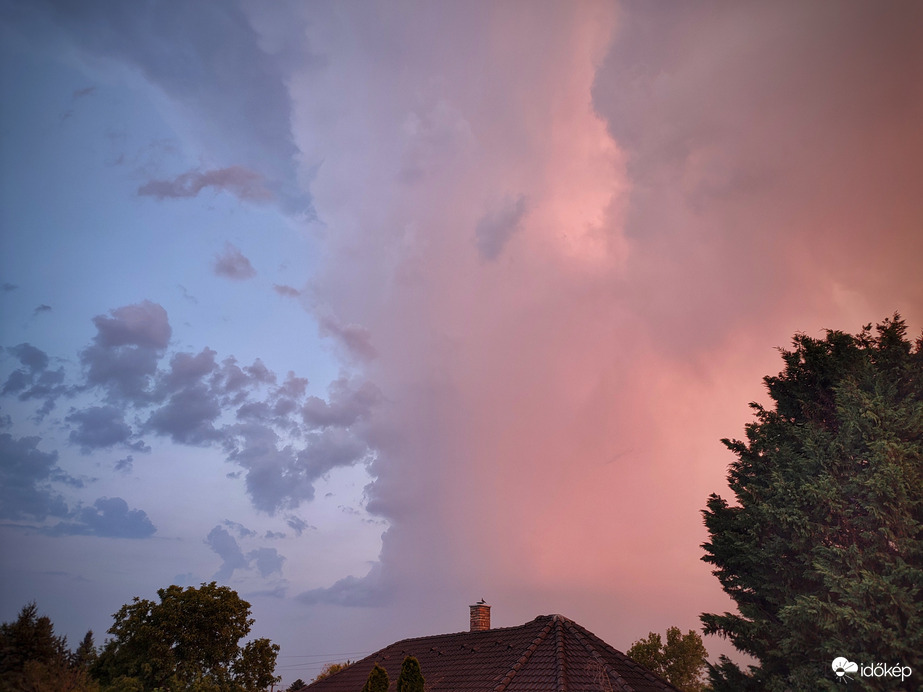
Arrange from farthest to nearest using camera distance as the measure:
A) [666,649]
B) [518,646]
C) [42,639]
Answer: [666,649]
[518,646]
[42,639]

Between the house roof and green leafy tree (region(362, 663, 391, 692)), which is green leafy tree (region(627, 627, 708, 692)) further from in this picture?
green leafy tree (region(362, 663, 391, 692))

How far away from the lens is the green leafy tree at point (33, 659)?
49.7ft

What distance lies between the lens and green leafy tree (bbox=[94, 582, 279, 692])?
38.3 m

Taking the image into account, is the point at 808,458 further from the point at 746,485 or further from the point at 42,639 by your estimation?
the point at 42,639

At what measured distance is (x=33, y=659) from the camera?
16.3m

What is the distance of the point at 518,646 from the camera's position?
27.9 metres

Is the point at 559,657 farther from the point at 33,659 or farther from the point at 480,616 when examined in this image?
the point at 33,659

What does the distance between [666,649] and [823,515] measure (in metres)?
42.4

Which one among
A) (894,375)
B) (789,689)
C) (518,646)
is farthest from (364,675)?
(894,375)

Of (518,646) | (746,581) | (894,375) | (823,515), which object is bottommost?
(518,646)

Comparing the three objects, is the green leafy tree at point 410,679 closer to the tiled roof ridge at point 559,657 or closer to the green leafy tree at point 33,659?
the tiled roof ridge at point 559,657

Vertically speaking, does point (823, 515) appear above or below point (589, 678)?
above

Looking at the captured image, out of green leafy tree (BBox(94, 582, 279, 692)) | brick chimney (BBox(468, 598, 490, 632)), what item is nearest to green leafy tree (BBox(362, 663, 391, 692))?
brick chimney (BBox(468, 598, 490, 632))

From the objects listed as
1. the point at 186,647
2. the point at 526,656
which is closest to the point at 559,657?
the point at 526,656
